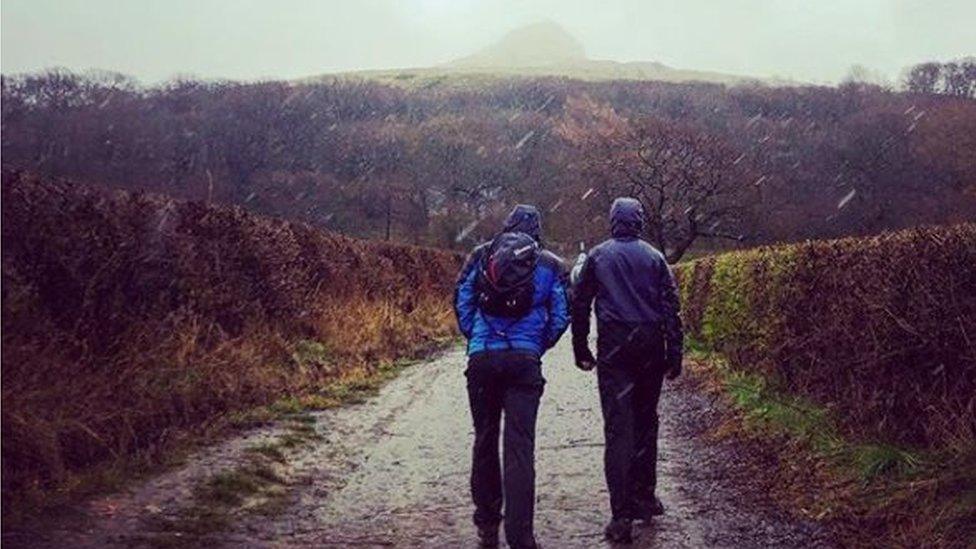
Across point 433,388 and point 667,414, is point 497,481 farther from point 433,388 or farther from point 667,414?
point 433,388

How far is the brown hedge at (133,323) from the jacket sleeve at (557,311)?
321cm

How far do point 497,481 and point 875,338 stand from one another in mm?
3116

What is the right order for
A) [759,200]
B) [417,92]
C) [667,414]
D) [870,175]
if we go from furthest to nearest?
1. [417,92]
2. [870,175]
3. [759,200]
4. [667,414]

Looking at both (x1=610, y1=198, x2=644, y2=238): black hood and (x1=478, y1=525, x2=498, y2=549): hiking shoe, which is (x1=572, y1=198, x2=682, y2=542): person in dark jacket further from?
(x1=478, y1=525, x2=498, y2=549): hiking shoe

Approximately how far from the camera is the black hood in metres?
5.95

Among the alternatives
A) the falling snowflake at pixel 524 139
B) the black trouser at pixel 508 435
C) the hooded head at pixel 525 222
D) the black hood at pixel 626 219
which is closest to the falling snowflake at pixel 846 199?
the falling snowflake at pixel 524 139

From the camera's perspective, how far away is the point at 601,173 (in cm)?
5619

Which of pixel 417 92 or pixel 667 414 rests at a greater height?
pixel 417 92

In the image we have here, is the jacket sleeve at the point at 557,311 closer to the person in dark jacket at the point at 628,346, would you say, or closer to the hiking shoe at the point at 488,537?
the person in dark jacket at the point at 628,346

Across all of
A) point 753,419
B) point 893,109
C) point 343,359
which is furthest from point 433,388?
point 893,109

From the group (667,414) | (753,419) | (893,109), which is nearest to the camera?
(753,419)

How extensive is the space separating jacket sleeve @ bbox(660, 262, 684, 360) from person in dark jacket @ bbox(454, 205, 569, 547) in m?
0.76

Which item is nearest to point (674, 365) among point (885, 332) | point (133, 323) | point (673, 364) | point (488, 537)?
point (673, 364)

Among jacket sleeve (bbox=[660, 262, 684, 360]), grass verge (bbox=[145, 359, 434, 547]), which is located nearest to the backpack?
jacket sleeve (bbox=[660, 262, 684, 360])
